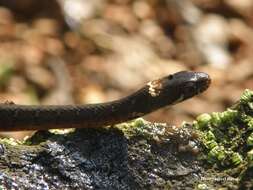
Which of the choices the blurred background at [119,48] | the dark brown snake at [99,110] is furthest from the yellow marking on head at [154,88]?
the blurred background at [119,48]

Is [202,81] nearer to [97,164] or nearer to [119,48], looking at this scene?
[97,164]

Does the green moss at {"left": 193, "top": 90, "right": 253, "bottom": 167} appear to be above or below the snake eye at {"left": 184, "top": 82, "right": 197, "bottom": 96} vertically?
below

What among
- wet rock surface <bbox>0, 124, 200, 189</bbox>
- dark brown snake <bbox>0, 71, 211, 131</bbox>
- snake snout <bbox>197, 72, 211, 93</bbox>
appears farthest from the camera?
snake snout <bbox>197, 72, 211, 93</bbox>

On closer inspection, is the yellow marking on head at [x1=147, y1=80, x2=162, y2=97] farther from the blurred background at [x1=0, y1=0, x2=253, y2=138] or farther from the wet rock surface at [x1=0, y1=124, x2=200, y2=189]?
the blurred background at [x1=0, y1=0, x2=253, y2=138]

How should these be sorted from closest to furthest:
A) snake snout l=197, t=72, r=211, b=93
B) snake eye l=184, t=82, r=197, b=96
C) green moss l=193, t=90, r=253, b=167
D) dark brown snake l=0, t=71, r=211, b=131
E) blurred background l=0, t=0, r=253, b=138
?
green moss l=193, t=90, r=253, b=167
dark brown snake l=0, t=71, r=211, b=131
snake eye l=184, t=82, r=197, b=96
snake snout l=197, t=72, r=211, b=93
blurred background l=0, t=0, r=253, b=138

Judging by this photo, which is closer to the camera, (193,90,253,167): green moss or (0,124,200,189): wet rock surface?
(0,124,200,189): wet rock surface

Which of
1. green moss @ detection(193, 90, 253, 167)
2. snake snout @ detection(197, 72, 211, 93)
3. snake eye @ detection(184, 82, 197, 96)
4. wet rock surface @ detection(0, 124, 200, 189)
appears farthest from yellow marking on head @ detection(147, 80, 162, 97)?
wet rock surface @ detection(0, 124, 200, 189)

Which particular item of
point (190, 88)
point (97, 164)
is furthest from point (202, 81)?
point (97, 164)
